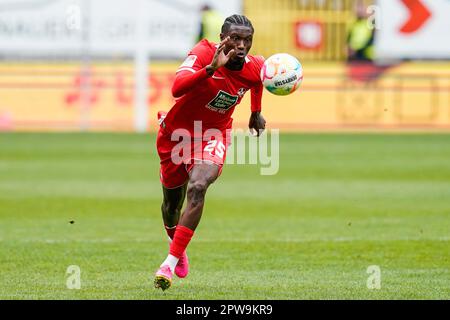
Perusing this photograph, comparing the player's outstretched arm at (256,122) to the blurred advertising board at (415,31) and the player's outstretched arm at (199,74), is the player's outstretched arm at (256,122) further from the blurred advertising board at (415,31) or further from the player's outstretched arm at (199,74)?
the blurred advertising board at (415,31)

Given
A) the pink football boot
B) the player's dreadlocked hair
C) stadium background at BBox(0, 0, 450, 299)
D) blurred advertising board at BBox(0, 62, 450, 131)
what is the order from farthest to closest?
blurred advertising board at BBox(0, 62, 450, 131), stadium background at BBox(0, 0, 450, 299), the player's dreadlocked hair, the pink football boot

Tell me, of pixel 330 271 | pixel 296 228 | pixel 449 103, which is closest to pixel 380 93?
pixel 449 103

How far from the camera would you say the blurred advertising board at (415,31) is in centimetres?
3175

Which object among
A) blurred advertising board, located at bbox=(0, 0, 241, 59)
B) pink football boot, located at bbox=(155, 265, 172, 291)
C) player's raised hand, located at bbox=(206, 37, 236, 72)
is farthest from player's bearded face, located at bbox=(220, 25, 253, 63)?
blurred advertising board, located at bbox=(0, 0, 241, 59)

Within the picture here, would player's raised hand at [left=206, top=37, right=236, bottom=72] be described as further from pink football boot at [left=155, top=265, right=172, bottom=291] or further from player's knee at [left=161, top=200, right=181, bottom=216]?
player's knee at [left=161, top=200, right=181, bottom=216]

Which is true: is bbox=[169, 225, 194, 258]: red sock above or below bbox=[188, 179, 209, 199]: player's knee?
below

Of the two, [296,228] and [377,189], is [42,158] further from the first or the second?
[296,228]

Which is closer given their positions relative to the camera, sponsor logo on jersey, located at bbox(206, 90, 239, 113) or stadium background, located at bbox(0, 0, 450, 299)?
sponsor logo on jersey, located at bbox(206, 90, 239, 113)

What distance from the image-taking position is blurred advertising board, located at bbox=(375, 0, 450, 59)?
31750 mm

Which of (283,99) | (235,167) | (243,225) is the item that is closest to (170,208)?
(243,225)

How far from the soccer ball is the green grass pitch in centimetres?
167

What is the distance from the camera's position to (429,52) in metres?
32.1
